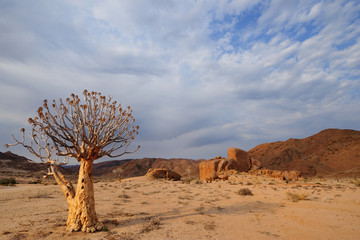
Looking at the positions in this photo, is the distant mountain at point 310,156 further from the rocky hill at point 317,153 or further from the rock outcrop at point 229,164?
the rock outcrop at point 229,164

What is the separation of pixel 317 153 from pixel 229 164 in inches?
1321

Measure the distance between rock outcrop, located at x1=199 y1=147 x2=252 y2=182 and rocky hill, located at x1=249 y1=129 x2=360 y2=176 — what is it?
564 inches

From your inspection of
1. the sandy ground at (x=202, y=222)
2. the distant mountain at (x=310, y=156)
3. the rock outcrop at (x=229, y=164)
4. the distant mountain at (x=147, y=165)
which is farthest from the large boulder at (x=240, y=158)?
the distant mountain at (x=147, y=165)

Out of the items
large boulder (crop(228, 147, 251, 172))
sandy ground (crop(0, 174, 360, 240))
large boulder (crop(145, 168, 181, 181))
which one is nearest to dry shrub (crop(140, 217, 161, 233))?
sandy ground (crop(0, 174, 360, 240))

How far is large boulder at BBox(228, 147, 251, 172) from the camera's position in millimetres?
36600

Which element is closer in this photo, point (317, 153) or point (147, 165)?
point (317, 153)

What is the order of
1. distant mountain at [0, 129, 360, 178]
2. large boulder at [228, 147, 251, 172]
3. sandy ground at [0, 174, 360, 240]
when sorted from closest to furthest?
sandy ground at [0, 174, 360, 240], large boulder at [228, 147, 251, 172], distant mountain at [0, 129, 360, 178]

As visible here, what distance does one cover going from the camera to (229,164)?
34.4 metres

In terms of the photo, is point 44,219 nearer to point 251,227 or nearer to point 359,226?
point 251,227

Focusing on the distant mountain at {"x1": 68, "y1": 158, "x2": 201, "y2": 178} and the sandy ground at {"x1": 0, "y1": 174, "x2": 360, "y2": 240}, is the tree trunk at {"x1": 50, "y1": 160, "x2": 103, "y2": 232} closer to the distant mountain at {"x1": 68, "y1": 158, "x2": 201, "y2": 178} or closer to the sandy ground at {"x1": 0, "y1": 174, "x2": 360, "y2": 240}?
the sandy ground at {"x1": 0, "y1": 174, "x2": 360, "y2": 240}

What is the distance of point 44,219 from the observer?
7578 mm

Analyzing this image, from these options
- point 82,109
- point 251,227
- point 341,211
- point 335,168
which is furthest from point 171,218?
point 335,168

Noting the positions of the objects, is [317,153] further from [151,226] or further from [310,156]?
[151,226]

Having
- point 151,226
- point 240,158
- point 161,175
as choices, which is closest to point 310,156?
point 240,158
